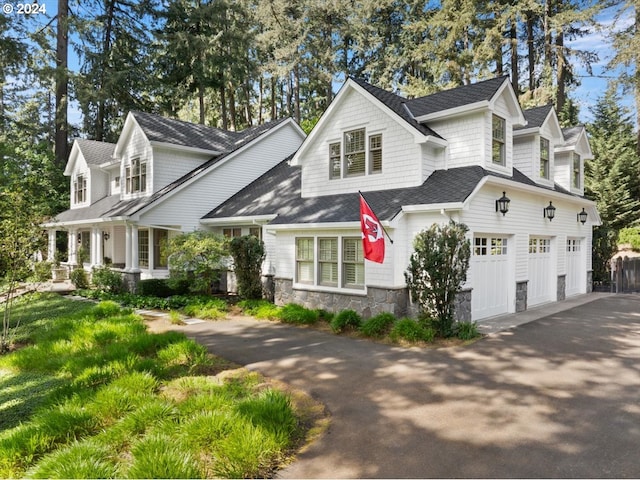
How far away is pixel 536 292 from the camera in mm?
13234

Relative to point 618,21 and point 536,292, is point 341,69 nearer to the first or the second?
point 618,21

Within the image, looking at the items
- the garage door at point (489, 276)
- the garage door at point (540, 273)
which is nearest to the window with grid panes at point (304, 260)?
the garage door at point (489, 276)

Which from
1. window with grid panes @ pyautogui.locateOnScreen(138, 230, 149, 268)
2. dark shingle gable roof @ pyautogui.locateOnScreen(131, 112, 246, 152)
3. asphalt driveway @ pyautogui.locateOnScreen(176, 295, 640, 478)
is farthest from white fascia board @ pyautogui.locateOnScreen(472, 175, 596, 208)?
window with grid panes @ pyautogui.locateOnScreen(138, 230, 149, 268)

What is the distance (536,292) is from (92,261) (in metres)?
18.7

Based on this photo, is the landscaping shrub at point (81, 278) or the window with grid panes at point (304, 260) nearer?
the window with grid panes at point (304, 260)

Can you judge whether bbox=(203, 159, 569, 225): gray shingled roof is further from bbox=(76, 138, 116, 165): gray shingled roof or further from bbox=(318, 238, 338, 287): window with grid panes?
bbox=(76, 138, 116, 165): gray shingled roof

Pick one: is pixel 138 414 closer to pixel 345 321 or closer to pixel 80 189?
pixel 345 321

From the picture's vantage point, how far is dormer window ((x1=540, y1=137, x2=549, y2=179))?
13.7 meters

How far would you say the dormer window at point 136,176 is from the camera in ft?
56.9

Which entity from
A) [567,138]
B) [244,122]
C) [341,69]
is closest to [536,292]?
[567,138]

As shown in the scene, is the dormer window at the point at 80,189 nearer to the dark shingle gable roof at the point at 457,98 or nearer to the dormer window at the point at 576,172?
the dark shingle gable roof at the point at 457,98

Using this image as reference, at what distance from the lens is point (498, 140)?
11477mm

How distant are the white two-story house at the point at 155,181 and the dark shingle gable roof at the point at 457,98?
8.40m

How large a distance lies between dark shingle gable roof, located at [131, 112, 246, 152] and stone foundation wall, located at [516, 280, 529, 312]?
1357 cm
